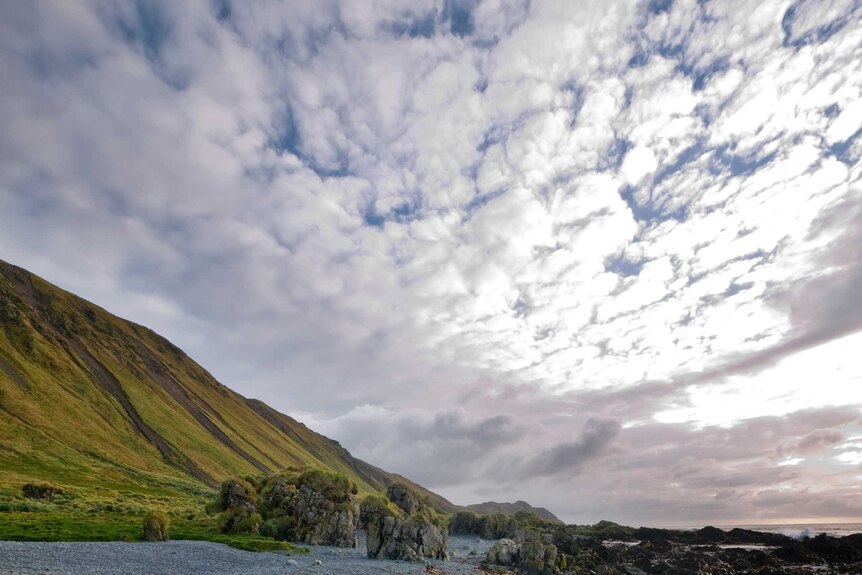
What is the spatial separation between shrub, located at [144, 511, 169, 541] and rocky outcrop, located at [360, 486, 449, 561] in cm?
2432

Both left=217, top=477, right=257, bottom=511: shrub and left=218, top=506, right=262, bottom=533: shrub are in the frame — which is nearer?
left=218, top=506, right=262, bottom=533: shrub

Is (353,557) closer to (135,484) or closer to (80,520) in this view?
(80,520)

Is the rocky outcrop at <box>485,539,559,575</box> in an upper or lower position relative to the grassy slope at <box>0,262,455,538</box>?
lower

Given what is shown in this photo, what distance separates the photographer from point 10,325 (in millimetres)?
186875

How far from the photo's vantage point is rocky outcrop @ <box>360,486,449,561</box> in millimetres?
62531

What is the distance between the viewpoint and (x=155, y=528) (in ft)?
172

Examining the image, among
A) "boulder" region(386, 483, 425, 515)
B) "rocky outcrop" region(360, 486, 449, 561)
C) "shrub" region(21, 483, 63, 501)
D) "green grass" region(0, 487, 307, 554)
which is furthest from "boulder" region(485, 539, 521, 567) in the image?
"shrub" region(21, 483, 63, 501)

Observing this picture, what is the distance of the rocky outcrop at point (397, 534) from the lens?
62531mm

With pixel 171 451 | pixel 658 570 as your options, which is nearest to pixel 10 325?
pixel 171 451

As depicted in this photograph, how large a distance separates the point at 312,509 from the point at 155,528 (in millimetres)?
23564

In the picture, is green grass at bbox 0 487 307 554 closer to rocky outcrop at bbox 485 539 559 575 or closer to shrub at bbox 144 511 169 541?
shrub at bbox 144 511 169 541

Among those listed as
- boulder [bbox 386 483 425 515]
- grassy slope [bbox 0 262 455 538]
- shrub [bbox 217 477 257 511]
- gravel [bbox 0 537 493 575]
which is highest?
grassy slope [bbox 0 262 455 538]

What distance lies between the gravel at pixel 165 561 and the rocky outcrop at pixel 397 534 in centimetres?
516

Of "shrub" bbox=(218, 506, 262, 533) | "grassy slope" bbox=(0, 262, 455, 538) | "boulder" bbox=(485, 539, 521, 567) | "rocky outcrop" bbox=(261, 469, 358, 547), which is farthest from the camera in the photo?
"grassy slope" bbox=(0, 262, 455, 538)
